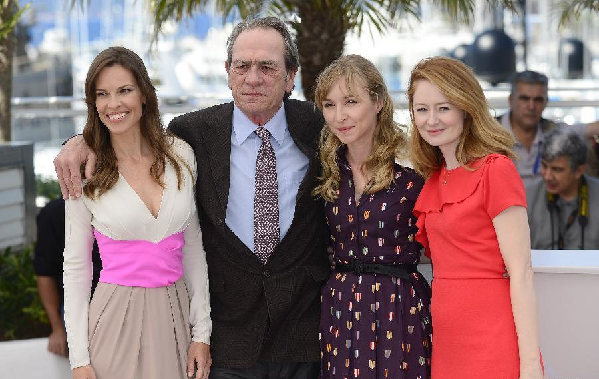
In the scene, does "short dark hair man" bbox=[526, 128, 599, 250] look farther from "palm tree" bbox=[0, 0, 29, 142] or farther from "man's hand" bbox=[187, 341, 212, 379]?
"palm tree" bbox=[0, 0, 29, 142]

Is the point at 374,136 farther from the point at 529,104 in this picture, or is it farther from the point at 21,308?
the point at 21,308

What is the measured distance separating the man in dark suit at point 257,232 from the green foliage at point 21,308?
10.3 ft

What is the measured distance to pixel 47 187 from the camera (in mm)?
7035

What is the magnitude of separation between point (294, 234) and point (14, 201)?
4442 mm

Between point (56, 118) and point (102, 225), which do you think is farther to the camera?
point (56, 118)

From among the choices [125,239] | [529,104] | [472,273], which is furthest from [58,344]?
[529,104]

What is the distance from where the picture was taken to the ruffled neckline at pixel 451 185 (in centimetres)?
245

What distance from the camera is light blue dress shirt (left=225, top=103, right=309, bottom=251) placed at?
9.07 ft

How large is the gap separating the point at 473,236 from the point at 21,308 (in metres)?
4.11

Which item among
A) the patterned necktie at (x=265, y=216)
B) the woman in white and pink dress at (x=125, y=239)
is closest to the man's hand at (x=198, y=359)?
the woman in white and pink dress at (x=125, y=239)

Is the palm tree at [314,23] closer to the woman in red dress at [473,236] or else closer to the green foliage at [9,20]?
the green foliage at [9,20]

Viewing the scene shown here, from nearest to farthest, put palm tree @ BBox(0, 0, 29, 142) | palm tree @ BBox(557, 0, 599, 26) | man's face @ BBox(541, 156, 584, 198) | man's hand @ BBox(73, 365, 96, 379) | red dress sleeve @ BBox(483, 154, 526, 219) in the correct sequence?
1. red dress sleeve @ BBox(483, 154, 526, 219)
2. man's hand @ BBox(73, 365, 96, 379)
3. man's face @ BBox(541, 156, 584, 198)
4. palm tree @ BBox(0, 0, 29, 142)
5. palm tree @ BBox(557, 0, 599, 26)

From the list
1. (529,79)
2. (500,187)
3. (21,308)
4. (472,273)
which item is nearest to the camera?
(500,187)

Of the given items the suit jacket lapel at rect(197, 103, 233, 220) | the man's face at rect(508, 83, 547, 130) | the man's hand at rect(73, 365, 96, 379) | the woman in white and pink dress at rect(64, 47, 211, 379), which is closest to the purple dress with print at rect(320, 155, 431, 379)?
the suit jacket lapel at rect(197, 103, 233, 220)
